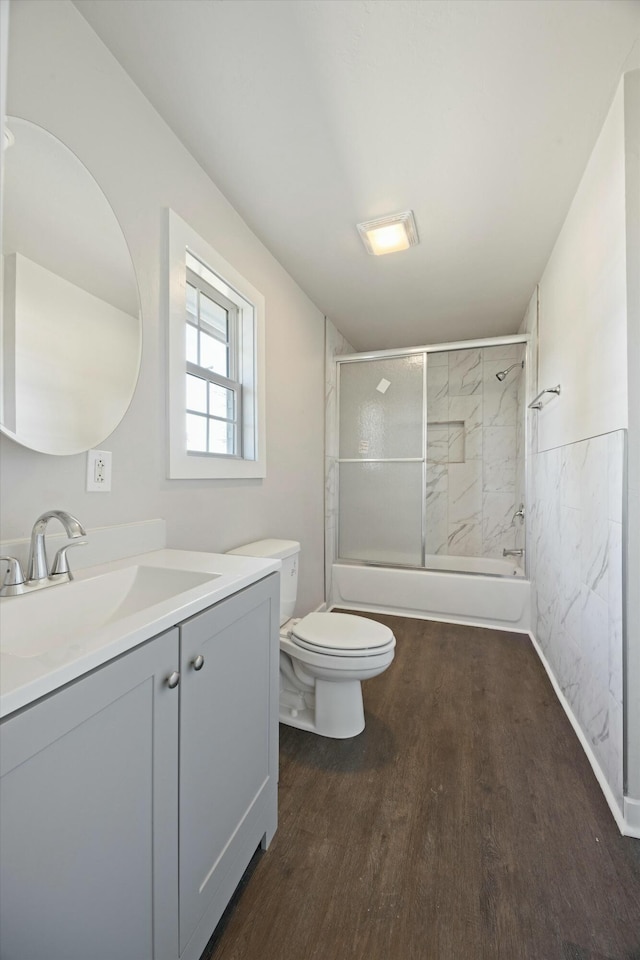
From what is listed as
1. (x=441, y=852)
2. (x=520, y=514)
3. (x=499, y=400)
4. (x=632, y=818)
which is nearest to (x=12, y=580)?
(x=441, y=852)

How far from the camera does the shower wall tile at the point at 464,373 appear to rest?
12.9ft

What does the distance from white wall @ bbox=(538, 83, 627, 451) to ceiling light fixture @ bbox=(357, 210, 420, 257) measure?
722 mm

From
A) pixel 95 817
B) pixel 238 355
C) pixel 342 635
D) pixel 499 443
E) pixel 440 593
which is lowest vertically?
pixel 440 593

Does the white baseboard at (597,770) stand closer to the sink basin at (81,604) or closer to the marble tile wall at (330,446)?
the sink basin at (81,604)

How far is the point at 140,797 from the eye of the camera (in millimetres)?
691

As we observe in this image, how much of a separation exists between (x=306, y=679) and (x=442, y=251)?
233 centimetres

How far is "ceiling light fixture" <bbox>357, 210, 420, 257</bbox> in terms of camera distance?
1.97m

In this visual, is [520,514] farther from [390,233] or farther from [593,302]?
[390,233]

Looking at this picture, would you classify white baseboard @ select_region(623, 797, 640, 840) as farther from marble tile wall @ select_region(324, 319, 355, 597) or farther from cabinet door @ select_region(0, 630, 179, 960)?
marble tile wall @ select_region(324, 319, 355, 597)

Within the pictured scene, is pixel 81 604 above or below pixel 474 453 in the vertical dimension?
below

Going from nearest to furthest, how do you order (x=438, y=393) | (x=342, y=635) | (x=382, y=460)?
1. (x=342, y=635)
2. (x=382, y=460)
3. (x=438, y=393)

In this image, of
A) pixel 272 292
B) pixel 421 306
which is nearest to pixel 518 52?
pixel 272 292

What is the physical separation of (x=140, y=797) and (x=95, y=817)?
95mm

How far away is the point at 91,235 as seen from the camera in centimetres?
114
